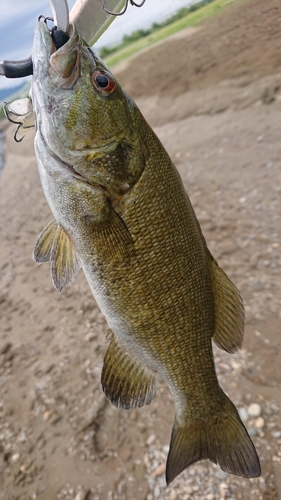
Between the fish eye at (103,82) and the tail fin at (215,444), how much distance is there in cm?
147

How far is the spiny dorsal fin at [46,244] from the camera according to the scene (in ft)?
5.33

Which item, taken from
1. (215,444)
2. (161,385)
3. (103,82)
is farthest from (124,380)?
(161,385)

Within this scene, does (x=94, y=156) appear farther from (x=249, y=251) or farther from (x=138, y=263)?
(x=249, y=251)

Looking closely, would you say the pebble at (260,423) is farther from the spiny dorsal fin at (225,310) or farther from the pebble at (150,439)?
the spiny dorsal fin at (225,310)

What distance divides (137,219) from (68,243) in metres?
0.33

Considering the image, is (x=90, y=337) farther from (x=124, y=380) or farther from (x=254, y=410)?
(x=124, y=380)

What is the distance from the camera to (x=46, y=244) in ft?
5.40

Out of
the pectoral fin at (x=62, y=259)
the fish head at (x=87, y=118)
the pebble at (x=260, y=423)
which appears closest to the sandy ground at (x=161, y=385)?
the pebble at (x=260, y=423)

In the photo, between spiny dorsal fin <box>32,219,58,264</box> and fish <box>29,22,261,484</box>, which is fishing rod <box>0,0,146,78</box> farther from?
spiny dorsal fin <box>32,219,58,264</box>

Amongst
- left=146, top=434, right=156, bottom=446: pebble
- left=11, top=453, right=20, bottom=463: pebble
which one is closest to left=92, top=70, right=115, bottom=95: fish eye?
left=146, top=434, right=156, bottom=446: pebble

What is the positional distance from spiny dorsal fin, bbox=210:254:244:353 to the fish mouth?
1019mm

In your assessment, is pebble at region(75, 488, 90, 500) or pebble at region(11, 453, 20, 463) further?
pebble at region(11, 453, 20, 463)

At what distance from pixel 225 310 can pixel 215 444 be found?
605 millimetres

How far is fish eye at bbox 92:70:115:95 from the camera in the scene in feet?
4.61
